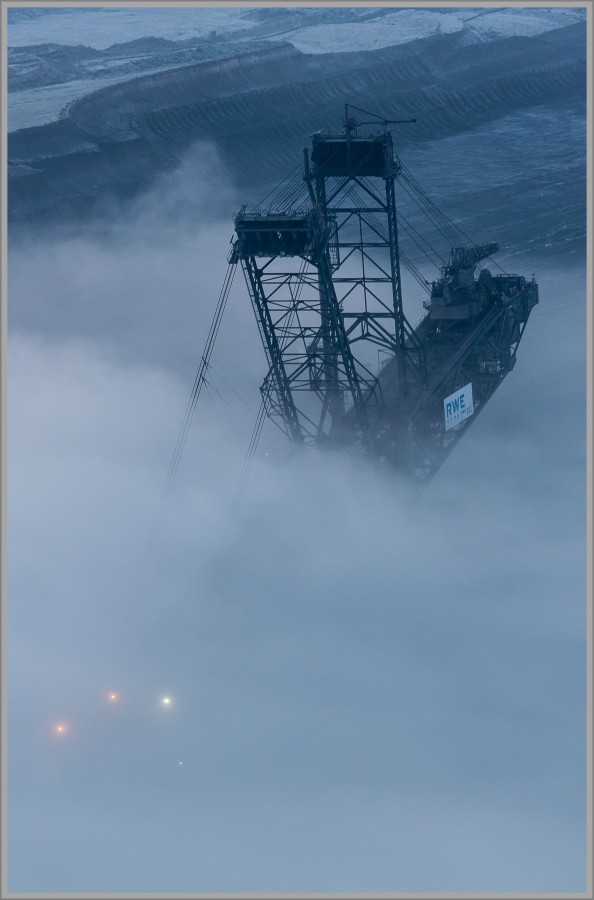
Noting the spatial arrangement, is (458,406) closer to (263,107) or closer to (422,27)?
(263,107)

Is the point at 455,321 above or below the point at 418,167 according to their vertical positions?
below

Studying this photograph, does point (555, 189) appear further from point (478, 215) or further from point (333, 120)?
point (333, 120)

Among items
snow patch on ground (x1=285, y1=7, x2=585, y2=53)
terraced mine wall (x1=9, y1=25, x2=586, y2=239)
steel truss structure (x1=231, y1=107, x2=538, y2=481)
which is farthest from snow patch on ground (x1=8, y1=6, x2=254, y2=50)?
steel truss structure (x1=231, y1=107, x2=538, y2=481)

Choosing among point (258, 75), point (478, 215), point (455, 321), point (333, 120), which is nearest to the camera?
point (455, 321)

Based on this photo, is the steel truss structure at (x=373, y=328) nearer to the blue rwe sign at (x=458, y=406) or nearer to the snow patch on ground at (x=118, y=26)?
the blue rwe sign at (x=458, y=406)

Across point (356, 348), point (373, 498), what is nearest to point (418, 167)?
point (356, 348)

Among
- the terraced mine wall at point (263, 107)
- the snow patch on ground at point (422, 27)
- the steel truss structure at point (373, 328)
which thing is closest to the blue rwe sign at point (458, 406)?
the steel truss structure at point (373, 328)
